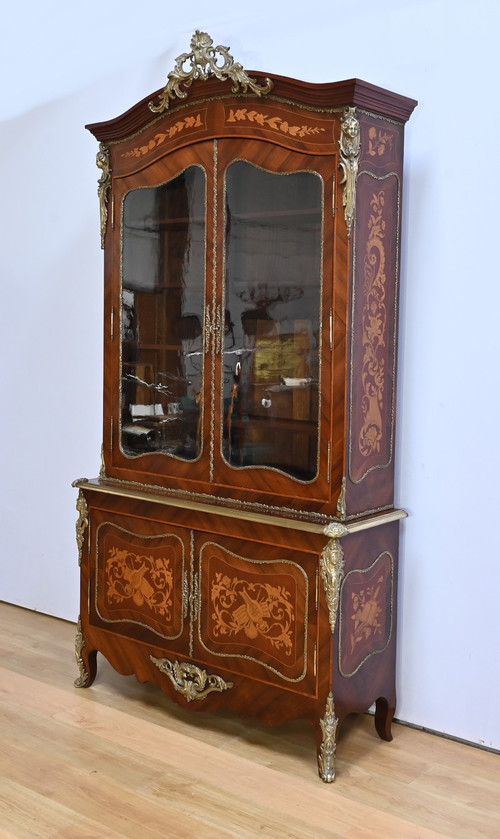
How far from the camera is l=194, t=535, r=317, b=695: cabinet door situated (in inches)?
103

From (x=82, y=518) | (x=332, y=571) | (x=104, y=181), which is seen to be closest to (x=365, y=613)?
(x=332, y=571)

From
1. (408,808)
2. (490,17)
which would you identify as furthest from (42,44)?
(408,808)

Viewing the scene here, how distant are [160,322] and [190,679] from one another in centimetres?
116

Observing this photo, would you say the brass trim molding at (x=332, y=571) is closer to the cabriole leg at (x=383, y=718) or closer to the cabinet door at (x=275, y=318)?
the cabinet door at (x=275, y=318)

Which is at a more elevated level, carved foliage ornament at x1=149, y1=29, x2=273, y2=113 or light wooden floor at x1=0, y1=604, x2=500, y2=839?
carved foliage ornament at x1=149, y1=29, x2=273, y2=113

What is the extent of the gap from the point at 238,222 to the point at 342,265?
1.33 ft

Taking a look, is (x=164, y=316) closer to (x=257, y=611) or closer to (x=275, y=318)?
(x=275, y=318)

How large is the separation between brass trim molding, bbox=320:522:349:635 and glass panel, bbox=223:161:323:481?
217mm

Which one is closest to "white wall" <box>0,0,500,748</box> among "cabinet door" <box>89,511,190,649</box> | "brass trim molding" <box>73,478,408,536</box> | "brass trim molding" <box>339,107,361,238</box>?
"brass trim molding" <box>73,478,408,536</box>

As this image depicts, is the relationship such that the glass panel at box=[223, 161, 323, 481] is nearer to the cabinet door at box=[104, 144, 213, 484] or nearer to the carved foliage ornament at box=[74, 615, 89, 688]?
the cabinet door at box=[104, 144, 213, 484]

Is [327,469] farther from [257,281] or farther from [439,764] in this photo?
[439,764]

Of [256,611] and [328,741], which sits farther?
[256,611]

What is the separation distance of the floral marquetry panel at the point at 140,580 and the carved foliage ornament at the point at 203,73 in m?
1.38

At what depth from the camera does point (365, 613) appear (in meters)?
2.74
